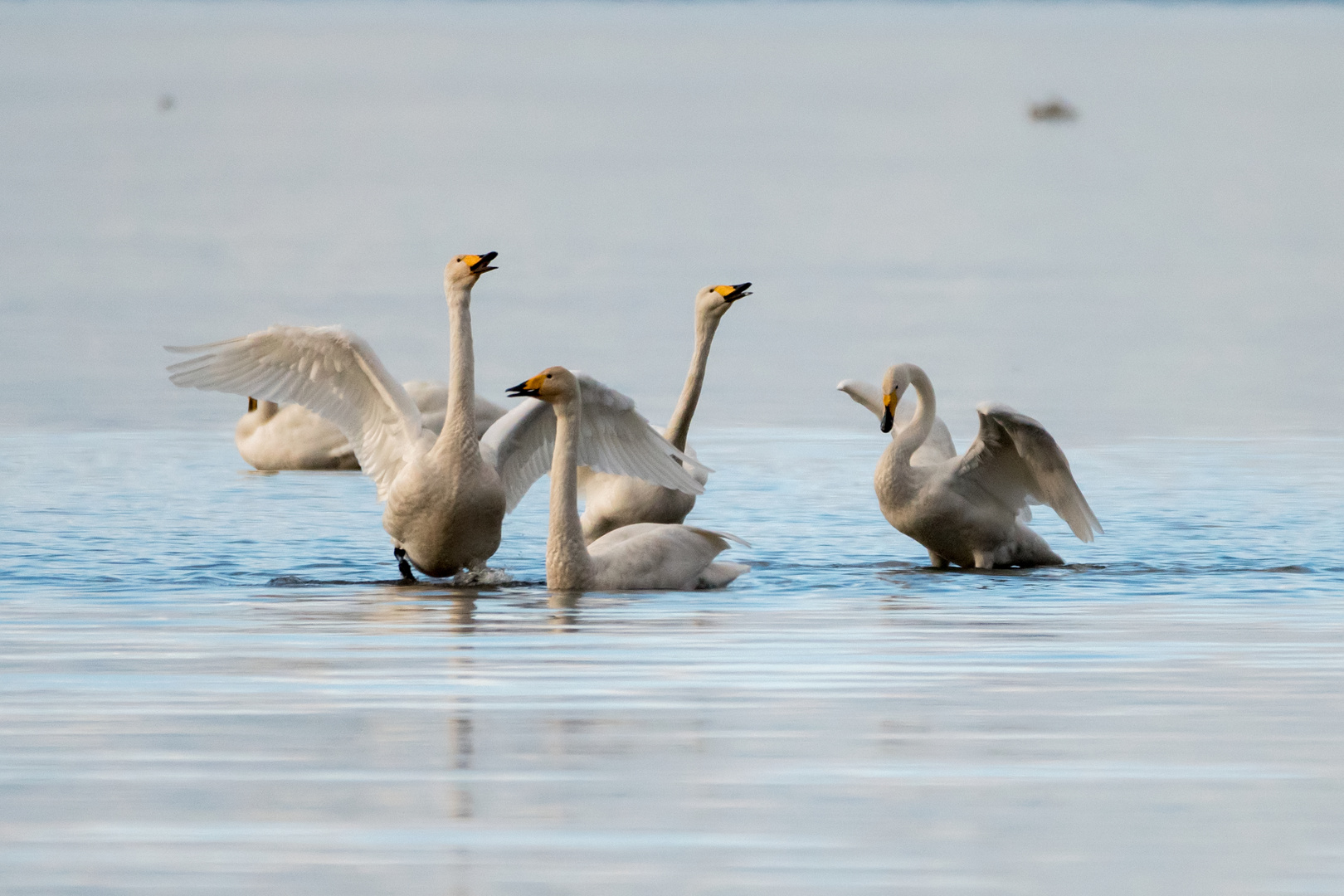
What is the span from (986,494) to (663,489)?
1.71 metres

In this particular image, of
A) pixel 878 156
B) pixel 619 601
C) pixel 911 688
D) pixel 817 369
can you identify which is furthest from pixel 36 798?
pixel 878 156

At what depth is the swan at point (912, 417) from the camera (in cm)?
1564

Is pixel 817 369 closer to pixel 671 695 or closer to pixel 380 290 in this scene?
pixel 380 290

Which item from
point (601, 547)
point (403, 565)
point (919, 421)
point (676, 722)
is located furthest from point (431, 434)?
point (676, 722)

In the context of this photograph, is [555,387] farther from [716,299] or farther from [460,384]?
[716,299]

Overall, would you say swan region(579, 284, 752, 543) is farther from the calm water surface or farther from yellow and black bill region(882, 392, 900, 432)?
yellow and black bill region(882, 392, 900, 432)

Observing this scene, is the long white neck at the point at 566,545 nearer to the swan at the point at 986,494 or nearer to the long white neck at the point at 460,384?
the long white neck at the point at 460,384

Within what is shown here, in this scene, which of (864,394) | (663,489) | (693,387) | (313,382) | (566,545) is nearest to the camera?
(566,545)

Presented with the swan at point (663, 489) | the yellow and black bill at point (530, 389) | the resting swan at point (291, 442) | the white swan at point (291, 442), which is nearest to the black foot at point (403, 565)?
the yellow and black bill at point (530, 389)

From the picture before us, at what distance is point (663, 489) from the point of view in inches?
582

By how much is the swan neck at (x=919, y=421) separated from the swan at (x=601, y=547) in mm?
1790

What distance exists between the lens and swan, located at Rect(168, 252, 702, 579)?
43.4ft

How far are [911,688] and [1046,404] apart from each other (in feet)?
43.9

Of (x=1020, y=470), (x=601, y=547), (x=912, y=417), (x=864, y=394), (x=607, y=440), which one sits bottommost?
(x=601, y=547)
